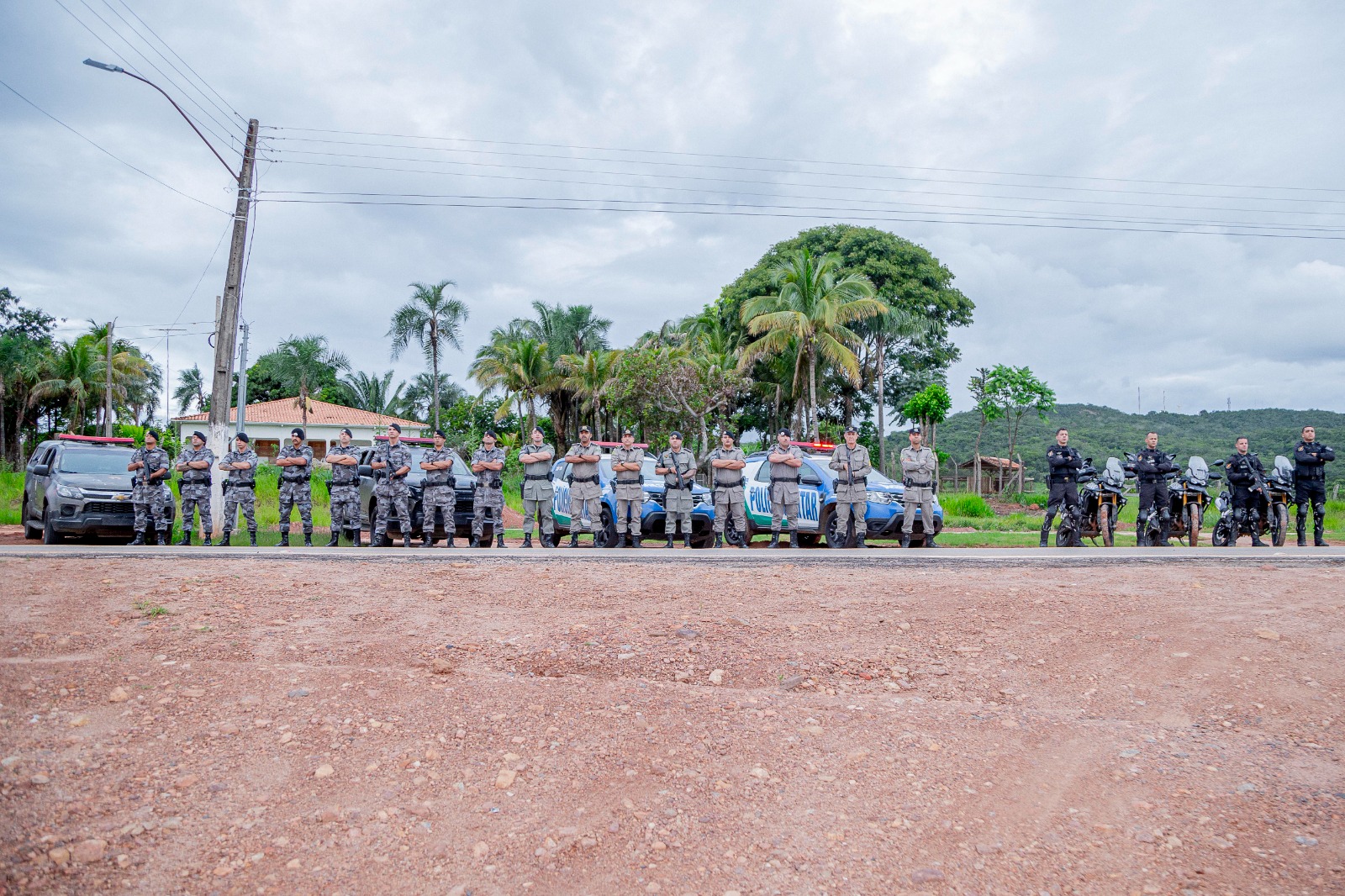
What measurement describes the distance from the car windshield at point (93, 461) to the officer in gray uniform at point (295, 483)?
3440mm

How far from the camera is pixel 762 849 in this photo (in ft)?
11.1

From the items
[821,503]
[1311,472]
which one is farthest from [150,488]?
[1311,472]

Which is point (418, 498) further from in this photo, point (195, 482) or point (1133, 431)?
point (1133, 431)

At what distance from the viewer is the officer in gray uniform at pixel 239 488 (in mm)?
12367

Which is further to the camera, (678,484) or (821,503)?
(821,503)

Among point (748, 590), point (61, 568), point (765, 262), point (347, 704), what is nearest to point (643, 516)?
point (748, 590)

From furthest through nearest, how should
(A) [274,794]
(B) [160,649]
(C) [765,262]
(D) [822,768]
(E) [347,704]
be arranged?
(C) [765,262] < (B) [160,649] < (E) [347,704] < (D) [822,768] < (A) [274,794]

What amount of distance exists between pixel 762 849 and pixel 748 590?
450 cm

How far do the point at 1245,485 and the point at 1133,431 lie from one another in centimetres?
4550

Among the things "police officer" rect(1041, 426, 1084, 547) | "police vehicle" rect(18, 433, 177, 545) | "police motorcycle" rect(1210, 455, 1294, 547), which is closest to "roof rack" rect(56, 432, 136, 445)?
"police vehicle" rect(18, 433, 177, 545)

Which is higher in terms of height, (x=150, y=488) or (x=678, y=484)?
(x=678, y=484)

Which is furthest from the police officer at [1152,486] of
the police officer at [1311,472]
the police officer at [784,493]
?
the police officer at [784,493]

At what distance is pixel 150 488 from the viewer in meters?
12.7

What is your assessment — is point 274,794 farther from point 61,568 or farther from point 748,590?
point 61,568
